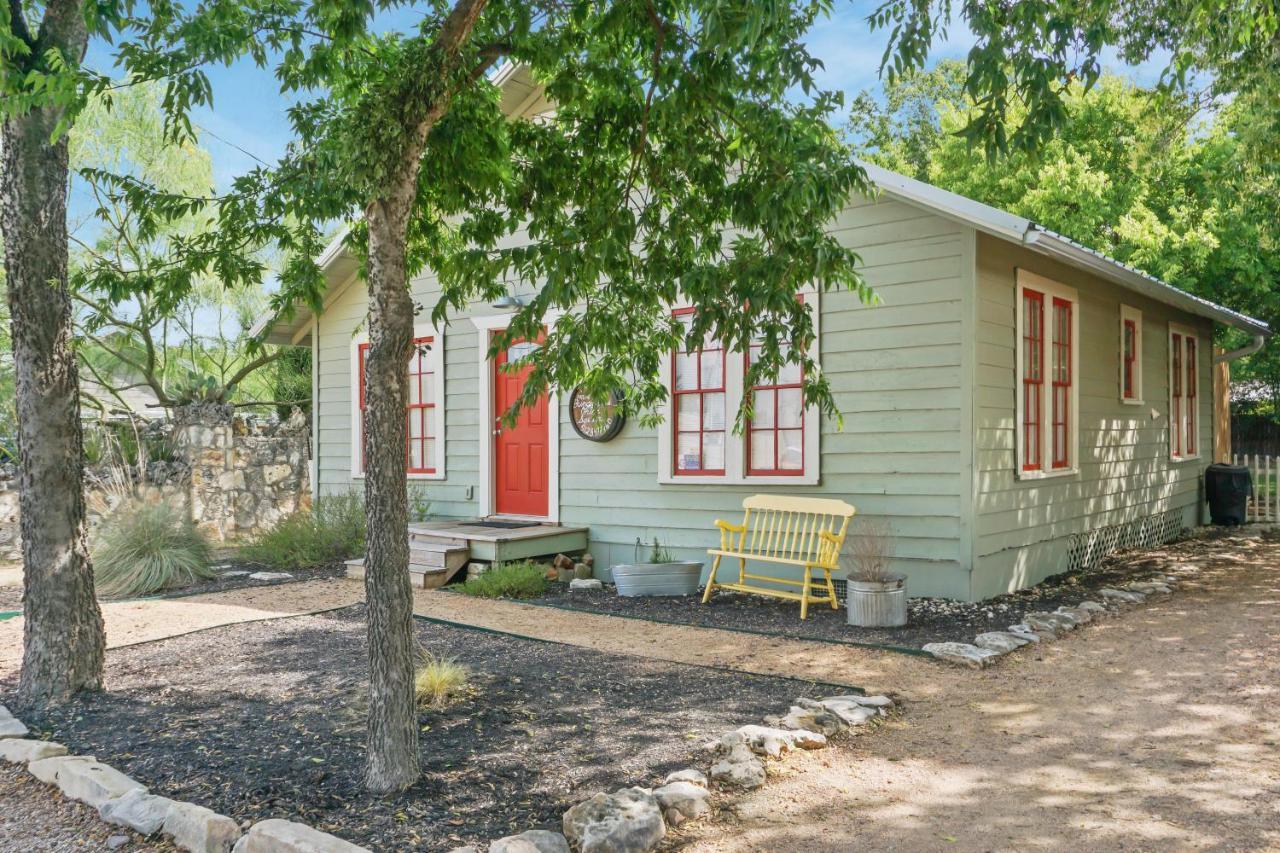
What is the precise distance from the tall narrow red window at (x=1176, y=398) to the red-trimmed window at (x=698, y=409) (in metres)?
6.42

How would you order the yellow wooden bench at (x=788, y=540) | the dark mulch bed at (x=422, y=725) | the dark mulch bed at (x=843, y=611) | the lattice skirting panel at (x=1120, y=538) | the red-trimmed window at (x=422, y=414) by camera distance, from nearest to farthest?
the dark mulch bed at (x=422, y=725) < the dark mulch bed at (x=843, y=611) < the yellow wooden bench at (x=788, y=540) < the lattice skirting panel at (x=1120, y=538) < the red-trimmed window at (x=422, y=414)

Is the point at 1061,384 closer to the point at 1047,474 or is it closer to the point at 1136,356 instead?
the point at 1047,474

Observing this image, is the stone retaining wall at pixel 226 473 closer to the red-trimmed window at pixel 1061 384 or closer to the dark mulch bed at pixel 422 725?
the dark mulch bed at pixel 422 725

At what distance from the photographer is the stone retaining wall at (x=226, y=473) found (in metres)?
12.0

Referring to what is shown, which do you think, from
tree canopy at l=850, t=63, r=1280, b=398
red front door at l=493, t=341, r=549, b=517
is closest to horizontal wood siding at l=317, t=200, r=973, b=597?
red front door at l=493, t=341, r=549, b=517

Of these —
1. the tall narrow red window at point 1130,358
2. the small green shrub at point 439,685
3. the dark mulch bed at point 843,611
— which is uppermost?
the tall narrow red window at point 1130,358

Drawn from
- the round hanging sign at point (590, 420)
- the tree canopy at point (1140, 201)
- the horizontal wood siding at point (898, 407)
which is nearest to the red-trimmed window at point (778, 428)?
the horizontal wood siding at point (898, 407)

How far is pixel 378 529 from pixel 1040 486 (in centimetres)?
639

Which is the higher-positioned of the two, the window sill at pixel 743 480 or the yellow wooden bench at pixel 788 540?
the window sill at pixel 743 480

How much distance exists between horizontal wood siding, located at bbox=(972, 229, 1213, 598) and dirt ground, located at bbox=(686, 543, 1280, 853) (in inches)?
67.3

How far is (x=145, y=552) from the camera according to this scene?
28.6 feet

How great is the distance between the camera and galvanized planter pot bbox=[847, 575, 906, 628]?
6.45 m

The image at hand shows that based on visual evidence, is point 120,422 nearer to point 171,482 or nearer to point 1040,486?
point 171,482

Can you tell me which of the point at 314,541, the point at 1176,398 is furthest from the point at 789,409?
the point at 1176,398
